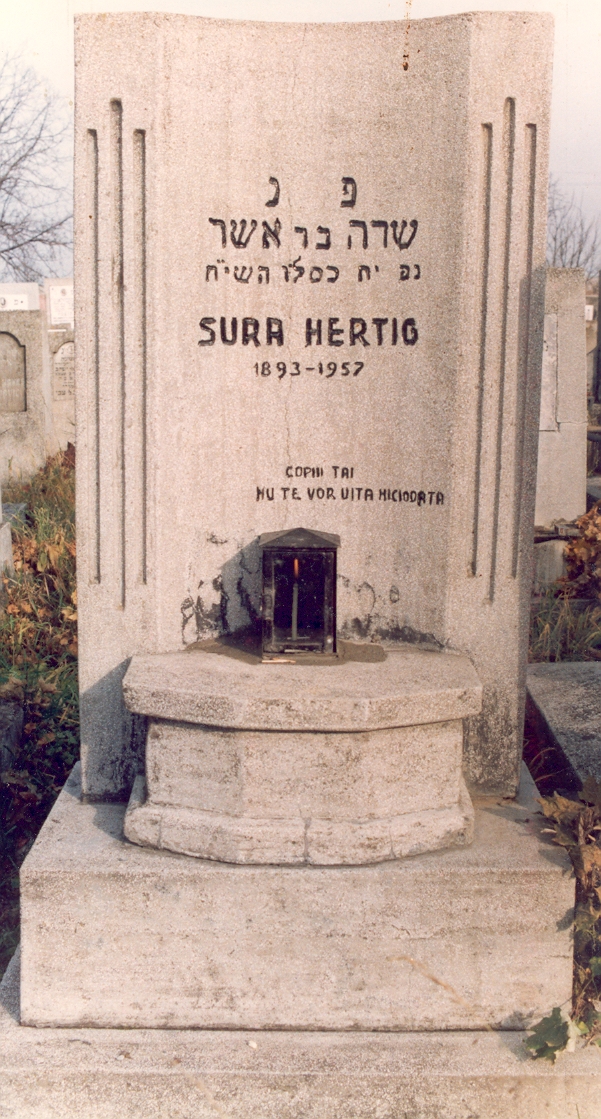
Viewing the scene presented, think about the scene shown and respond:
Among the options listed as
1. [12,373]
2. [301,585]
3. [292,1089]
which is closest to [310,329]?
[301,585]

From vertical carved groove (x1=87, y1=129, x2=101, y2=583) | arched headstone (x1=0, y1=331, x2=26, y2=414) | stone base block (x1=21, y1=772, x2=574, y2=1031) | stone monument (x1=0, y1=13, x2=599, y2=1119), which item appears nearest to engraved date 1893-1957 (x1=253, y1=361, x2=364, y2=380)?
stone monument (x1=0, y1=13, x2=599, y2=1119)

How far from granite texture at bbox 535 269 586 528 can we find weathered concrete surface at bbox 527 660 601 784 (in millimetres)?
3240

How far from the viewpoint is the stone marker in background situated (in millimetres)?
7250

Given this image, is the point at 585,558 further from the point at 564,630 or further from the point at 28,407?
the point at 28,407

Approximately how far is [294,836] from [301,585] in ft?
2.32

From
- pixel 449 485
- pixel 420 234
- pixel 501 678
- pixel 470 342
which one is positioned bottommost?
pixel 501 678

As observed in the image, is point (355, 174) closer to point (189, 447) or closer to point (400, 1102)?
point (189, 447)

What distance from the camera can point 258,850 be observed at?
2.67m

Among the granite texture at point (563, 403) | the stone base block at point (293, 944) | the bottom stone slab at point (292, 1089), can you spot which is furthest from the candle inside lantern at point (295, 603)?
the granite texture at point (563, 403)

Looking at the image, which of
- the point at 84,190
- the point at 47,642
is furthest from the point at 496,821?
the point at 47,642

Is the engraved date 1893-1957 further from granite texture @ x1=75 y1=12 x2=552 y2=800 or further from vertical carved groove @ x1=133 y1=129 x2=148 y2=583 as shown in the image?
vertical carved groove @ x1=133 y1=129 x2=148 y2=583

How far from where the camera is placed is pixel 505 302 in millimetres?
2957

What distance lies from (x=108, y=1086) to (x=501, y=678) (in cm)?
152

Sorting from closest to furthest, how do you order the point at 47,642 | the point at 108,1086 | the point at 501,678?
the point at 108,1086 → the point at 501,678 → the point at 47,642
